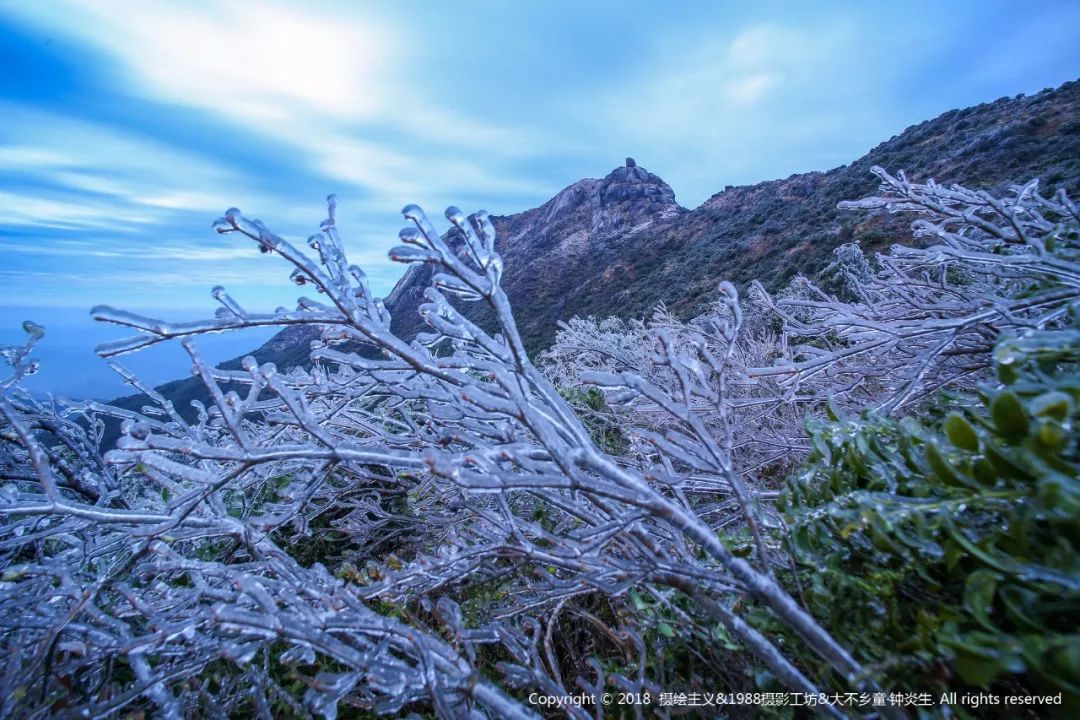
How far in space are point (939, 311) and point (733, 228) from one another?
26519 mm

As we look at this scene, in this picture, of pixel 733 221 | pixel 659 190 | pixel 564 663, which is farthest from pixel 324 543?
pixel 659 190

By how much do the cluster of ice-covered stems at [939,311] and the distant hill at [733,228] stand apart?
2.05 meters

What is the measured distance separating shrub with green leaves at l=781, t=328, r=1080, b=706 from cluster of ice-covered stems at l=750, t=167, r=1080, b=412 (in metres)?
0.55

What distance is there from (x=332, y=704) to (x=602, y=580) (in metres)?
0.66

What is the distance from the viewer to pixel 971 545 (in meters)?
0.77

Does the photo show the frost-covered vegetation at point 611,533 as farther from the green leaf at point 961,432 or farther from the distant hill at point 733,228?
the distant hill at point 733,228

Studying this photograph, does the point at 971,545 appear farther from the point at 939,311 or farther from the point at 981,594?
the point at 939,311

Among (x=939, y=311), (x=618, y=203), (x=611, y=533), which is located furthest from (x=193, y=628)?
(x=618, y=203)

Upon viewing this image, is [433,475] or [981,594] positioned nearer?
[981,594]

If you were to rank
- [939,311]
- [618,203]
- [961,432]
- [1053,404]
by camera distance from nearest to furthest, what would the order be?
1. [1053,404]
2. [961,432]
3. [939,311]
4. [618,203]

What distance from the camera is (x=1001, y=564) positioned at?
745 mm

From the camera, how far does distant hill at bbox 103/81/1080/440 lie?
1480 centimetres

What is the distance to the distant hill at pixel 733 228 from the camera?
14805mm

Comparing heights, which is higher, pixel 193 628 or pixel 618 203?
pixel 618 203
